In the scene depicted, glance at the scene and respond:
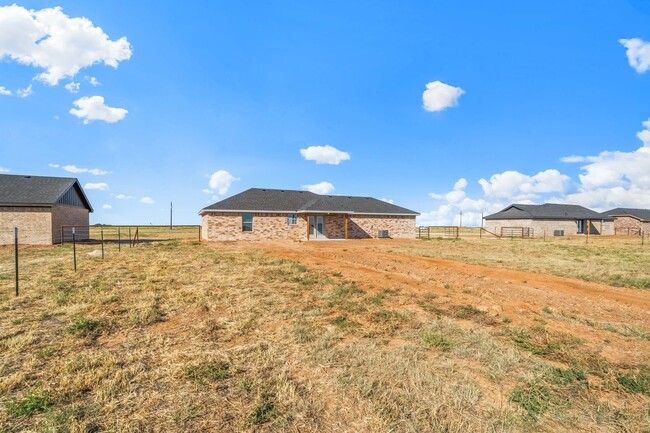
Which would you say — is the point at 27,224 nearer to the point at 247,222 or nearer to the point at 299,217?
the point at 247,222

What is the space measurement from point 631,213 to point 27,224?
82.7 m

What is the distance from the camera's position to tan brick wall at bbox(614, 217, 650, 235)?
53.5 metres

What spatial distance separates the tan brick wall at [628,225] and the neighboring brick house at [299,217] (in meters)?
45.9

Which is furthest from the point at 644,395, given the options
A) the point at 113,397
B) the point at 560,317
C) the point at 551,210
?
the point at 551,210

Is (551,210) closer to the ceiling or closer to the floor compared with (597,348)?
closer to the ceiling

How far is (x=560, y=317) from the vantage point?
6.70 meters

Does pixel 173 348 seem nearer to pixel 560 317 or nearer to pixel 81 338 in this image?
pixel 81 338

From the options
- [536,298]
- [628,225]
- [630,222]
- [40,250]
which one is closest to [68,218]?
[40,250]

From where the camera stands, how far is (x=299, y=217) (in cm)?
3009

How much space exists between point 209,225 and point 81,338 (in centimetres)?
2242

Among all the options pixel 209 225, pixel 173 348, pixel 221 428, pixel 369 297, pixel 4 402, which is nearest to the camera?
pixel 221 428

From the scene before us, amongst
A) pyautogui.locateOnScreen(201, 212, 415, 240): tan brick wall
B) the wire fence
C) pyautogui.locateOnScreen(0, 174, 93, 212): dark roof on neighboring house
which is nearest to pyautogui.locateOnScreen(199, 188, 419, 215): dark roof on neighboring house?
pyautogui.locateOnScreen(201, 212, 415, 240): tan brick wall

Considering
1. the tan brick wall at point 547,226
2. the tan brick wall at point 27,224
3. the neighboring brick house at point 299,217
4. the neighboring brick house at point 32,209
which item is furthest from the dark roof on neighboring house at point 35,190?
the tan brick wall at point 547,226

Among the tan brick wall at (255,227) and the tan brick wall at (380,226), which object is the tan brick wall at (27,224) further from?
the tan brick wall at (380,226)
